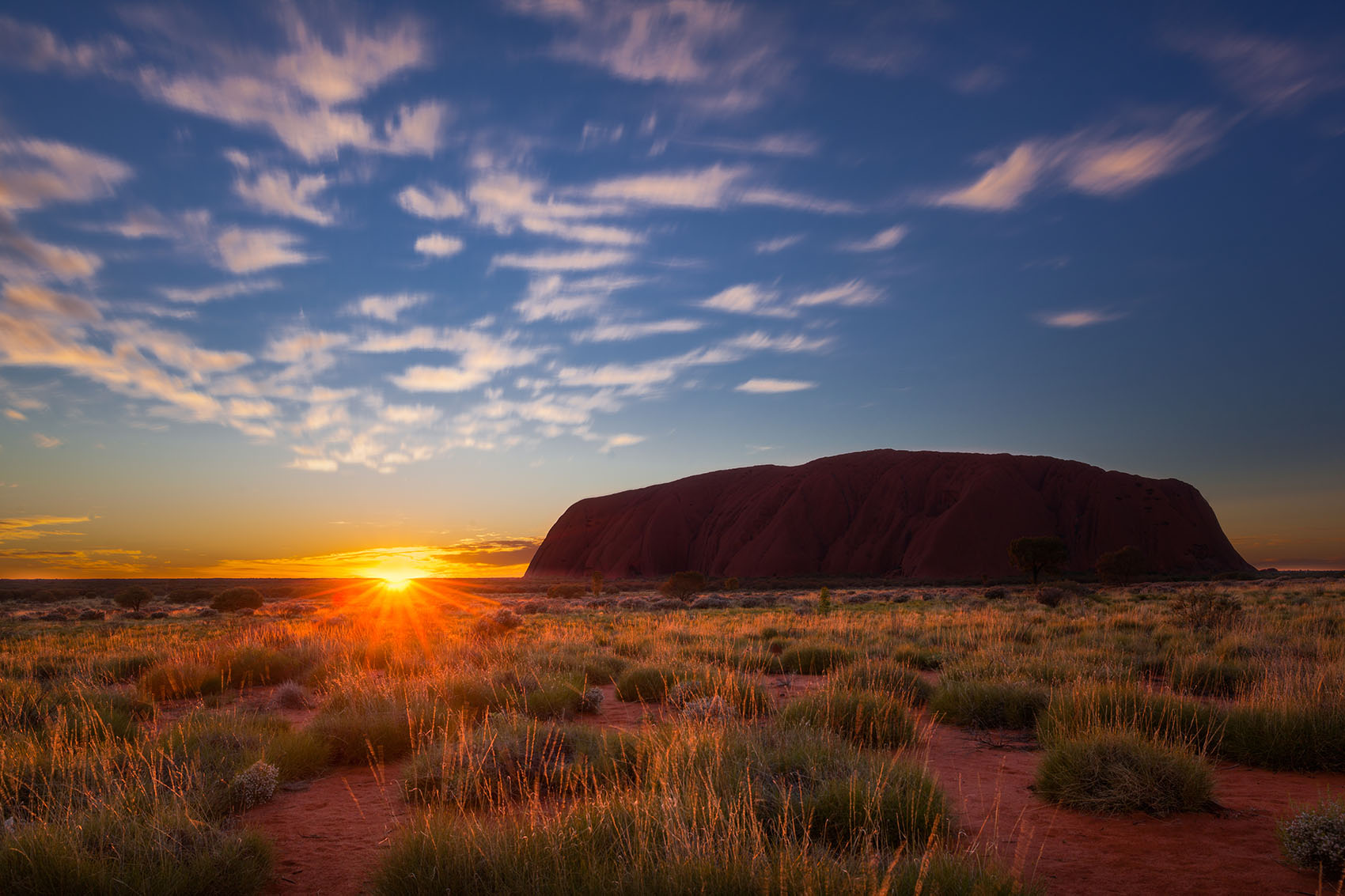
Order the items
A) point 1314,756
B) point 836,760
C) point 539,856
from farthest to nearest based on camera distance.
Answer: point 1314,756 → point 836,760 → point 539,856

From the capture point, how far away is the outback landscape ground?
3418mm

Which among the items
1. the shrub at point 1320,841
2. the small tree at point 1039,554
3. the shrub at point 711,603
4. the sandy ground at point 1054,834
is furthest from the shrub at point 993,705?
the small tree at point 1039,554

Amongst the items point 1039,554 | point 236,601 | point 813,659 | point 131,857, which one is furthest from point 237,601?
point 1039,554

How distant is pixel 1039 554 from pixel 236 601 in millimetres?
53664

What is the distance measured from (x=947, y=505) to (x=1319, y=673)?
261 ft

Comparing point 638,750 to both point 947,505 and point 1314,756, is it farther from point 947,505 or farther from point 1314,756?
point 947,505

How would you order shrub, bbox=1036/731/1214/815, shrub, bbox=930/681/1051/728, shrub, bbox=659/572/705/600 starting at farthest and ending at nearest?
1. shrub, bbox=659/572/705/600
2. shrub, bbox=930/681/1051/728
3. shrub, bbox=1036/731/1214/815

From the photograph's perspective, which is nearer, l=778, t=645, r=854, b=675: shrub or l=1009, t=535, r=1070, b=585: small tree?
l=778, t=645, r=854, b=675: shrub

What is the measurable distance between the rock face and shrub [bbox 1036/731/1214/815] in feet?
218

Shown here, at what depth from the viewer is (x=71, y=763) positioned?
15.8 ft

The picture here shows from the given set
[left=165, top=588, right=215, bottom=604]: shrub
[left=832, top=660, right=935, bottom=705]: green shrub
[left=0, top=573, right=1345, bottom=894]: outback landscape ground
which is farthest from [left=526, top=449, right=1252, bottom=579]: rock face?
[left=0, top=573, right=1345, bottom=894]: outback landscape ground

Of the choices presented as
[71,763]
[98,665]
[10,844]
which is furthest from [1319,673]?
[98,665]

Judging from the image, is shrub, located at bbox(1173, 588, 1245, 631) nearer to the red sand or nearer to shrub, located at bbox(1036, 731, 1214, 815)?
shrub, located at bbox(1036, 731, 1214, 815)

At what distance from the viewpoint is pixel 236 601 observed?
33188 mm
